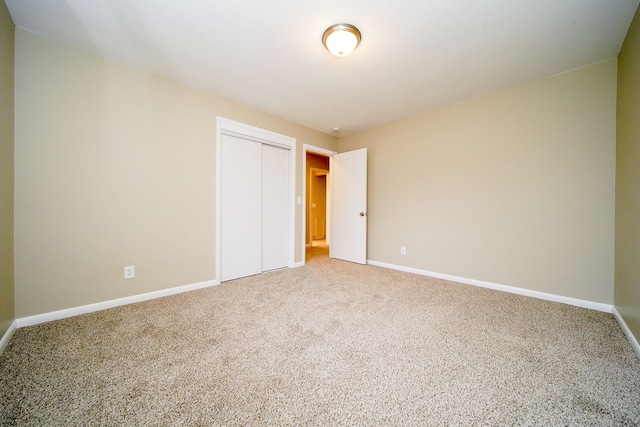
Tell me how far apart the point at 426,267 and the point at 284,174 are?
2.63 meters

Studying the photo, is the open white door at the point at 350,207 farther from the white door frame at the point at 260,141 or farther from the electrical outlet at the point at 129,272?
the electrical outlet at the point at 129,272

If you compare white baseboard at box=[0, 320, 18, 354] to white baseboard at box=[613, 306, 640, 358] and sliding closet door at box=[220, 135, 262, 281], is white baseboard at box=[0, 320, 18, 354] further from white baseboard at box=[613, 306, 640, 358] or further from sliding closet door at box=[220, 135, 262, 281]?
white baseboard at box=[613, 306, 640, 358]

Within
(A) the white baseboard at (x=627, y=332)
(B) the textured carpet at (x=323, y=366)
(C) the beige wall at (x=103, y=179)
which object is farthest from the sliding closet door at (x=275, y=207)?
(A) the white baseboard at (x=627, y=332)

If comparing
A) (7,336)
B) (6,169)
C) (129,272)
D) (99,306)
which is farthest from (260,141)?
(7,336)

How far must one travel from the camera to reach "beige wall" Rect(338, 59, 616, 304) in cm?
222

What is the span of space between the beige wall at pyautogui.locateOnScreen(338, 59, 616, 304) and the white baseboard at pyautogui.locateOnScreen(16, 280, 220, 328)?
3.03 metres

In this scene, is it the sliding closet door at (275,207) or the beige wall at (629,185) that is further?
the sliding closet door at (275,207)

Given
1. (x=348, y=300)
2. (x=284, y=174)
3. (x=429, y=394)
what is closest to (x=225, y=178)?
(x=284, y=174)

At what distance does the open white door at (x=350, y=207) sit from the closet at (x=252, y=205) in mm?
1053

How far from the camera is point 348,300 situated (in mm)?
2449

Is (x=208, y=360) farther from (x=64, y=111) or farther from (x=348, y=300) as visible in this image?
(x=64, y=111)

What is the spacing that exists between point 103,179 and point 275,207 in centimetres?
203

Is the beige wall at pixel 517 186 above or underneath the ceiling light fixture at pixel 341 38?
underneath

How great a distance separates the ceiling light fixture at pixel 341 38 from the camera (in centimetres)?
177
